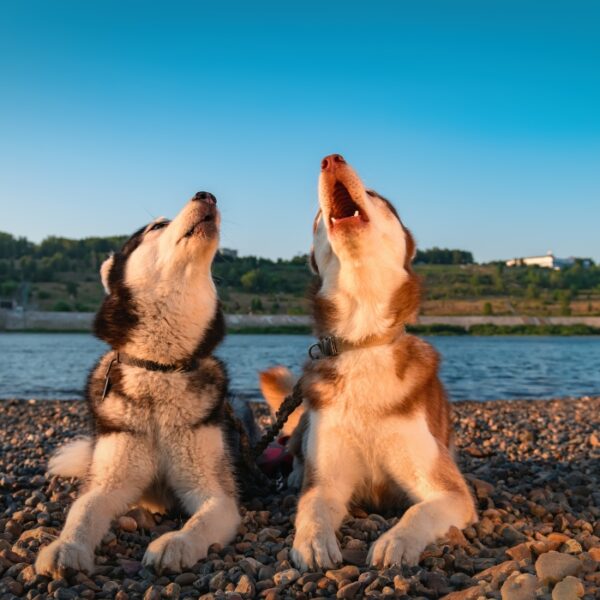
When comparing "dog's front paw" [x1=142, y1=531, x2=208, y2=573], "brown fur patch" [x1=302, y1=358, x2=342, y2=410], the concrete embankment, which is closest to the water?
"brown fur patch" [x1=302, y1=358, x2=342, y2=410]

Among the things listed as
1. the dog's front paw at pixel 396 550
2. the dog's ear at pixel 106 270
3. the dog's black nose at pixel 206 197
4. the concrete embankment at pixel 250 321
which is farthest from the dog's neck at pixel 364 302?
the concrete embankment at pixel 250 321

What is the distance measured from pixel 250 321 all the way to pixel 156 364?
235 feet

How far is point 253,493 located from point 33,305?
89.4 metres

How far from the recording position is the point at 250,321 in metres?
75.8

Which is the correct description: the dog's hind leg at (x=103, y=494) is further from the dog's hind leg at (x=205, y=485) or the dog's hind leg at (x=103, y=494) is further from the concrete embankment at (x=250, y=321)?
the concrete embankment at (x=250, y=321)

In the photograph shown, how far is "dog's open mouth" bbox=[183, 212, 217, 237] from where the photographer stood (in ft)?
14.2

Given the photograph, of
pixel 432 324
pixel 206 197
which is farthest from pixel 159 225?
pixel 432 324

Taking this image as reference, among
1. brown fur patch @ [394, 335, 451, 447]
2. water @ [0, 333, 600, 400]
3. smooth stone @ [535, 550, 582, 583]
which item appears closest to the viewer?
smooth stone @ [535, 550, 582, 583]

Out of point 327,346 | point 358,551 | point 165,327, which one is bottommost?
point 358,551

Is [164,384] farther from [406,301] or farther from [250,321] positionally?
[250,321]

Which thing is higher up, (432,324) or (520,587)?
(520,587)

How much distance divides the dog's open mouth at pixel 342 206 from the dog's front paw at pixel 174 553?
216 cm

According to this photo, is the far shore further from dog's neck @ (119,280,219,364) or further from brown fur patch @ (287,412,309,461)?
dog's neck @ (119,280,219,364)

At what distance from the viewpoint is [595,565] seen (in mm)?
3111
